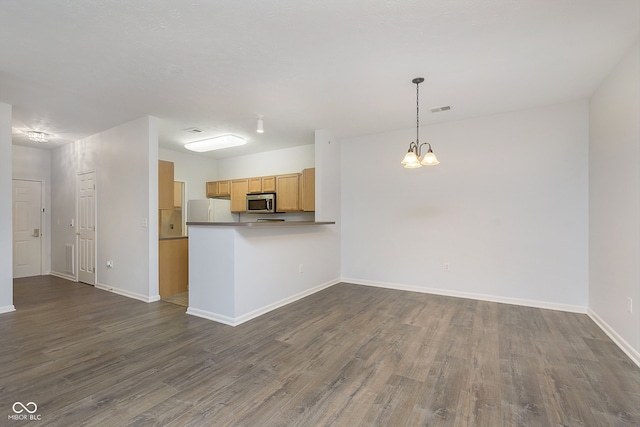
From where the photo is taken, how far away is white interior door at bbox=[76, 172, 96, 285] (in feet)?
16.8

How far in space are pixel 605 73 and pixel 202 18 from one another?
3877 mm

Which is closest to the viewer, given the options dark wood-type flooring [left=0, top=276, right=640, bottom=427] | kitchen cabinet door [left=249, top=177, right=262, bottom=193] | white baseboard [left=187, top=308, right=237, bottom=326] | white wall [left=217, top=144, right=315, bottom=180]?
dark wood-type flooring [left=0, top=276, right=640, bottom=427]

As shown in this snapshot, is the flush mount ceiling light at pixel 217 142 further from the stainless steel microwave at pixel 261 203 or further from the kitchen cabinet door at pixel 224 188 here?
the kitchen cabinet door at pixel 224 188

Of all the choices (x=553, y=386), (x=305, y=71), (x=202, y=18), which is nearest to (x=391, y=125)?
(x=305, y=71)

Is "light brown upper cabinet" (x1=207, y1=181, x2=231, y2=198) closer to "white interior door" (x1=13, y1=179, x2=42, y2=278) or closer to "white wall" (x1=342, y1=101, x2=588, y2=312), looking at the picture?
"white wall" (x1=342, y1=101, x2=588, y2=312)

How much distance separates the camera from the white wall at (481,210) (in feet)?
12.4

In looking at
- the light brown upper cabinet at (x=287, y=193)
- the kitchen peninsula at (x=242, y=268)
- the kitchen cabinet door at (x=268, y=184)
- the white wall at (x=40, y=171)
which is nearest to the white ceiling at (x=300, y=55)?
the kitchen peninsula at (x=242, y=268)

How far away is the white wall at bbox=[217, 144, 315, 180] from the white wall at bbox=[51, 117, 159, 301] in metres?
2.62

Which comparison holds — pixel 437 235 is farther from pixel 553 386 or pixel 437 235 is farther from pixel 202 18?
Result: pixel 202 18

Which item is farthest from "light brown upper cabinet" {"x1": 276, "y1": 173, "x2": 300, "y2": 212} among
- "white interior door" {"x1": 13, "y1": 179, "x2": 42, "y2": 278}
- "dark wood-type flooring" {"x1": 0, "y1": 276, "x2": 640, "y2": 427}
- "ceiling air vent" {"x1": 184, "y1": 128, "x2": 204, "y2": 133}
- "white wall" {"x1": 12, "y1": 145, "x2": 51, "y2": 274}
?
"white interior door" {"x1": 13, "y1": 179, "x2": 42, "y2": 278}

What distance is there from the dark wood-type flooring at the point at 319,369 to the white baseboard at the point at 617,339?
0.06 metres

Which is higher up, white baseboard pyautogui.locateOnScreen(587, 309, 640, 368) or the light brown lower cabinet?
the light brown lower cabinet

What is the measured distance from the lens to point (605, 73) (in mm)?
2998

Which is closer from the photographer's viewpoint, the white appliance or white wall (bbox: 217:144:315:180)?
white wall (bbox: 217:144:315:180)
